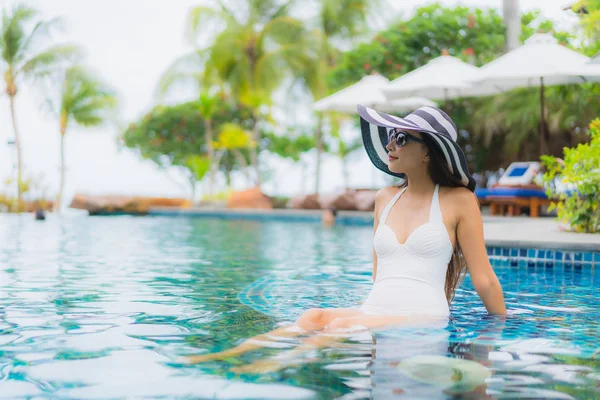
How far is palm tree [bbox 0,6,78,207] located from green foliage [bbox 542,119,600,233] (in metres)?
22.5

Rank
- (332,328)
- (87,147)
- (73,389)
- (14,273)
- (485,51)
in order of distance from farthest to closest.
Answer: (87,147)
(485,51)
(14,273)
(332,328)
(73,389)

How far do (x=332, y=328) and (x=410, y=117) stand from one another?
101 centimetres

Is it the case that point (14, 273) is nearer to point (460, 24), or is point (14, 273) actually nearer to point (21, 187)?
point (460, 24)

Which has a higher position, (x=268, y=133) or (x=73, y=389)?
(x=268, y=133)

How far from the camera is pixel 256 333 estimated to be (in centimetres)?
389

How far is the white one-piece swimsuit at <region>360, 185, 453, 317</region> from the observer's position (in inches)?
141

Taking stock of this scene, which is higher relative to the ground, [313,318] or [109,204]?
[109,204]

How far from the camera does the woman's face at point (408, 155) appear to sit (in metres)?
3.62

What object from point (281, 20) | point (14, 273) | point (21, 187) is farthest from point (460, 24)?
point (14, 273)

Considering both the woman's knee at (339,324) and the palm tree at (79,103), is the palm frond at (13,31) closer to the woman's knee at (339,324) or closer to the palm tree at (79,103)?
the palm tree at (79,103)

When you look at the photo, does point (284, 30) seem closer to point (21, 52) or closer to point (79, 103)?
point (79, 103)

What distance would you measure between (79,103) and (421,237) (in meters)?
28.5

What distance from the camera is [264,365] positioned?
3.05 m

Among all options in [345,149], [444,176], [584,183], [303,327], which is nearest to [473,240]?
[444,176]
